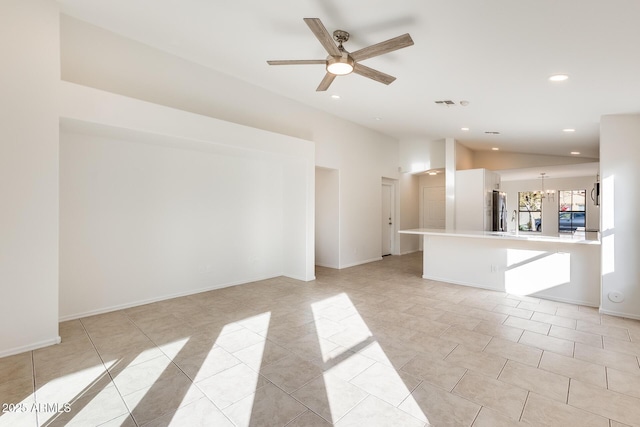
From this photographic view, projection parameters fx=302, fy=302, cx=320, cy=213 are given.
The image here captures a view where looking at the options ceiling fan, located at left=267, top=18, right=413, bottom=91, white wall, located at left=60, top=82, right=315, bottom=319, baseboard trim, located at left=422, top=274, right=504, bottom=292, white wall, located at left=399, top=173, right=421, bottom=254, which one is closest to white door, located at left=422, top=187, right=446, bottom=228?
white wall, located at left=399, top=173, right=421, bottom=254

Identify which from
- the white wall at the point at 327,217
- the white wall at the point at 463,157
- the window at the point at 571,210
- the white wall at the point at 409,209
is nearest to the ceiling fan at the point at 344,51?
the white wall at the point at 327,217

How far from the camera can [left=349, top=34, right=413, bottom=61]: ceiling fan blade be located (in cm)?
243

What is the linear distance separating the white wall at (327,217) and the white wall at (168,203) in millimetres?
1141

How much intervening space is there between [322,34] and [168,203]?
124 inches

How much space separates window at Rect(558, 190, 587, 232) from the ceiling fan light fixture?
1112cm

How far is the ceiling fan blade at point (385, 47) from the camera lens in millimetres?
2432

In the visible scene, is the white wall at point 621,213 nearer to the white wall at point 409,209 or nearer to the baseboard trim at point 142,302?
the white wall at point 409,209

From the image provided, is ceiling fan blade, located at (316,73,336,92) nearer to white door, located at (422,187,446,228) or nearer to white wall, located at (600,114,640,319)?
white wall, located at (600,114,640,319)

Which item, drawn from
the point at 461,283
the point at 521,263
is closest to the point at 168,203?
the point at 461,283

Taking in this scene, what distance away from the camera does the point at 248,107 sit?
4777 millimetres

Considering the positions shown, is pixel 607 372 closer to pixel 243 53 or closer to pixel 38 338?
pixel 243 53

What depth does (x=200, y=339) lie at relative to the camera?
120 inches

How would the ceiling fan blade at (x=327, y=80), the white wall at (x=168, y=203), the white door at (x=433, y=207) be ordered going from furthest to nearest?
the white door at (x=433, y=207) → the white wall at (x=168, y=203) → the ceiling fan blade at (x=327, y=80)

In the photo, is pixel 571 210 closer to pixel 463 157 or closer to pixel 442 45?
pixel 463 157
